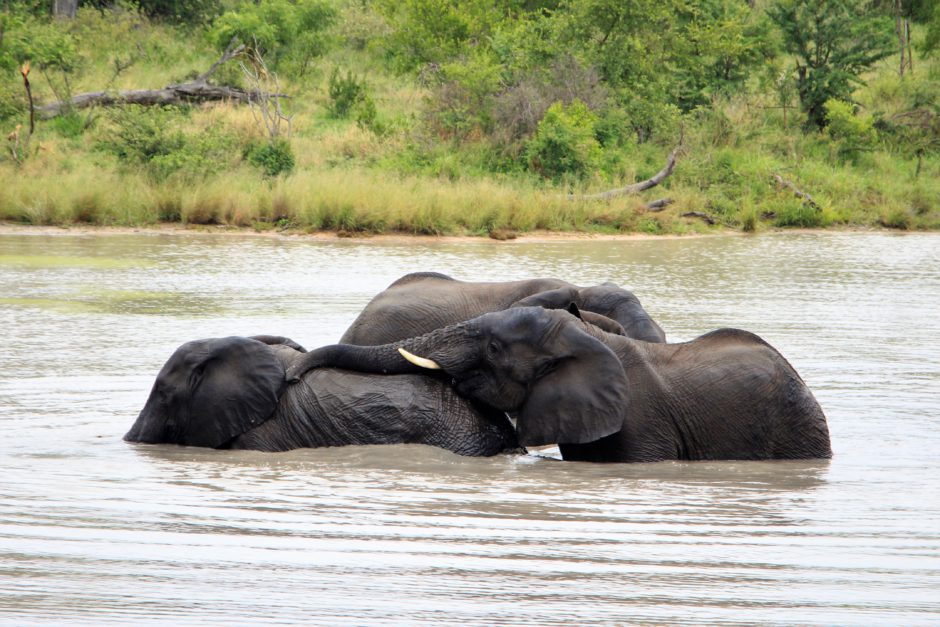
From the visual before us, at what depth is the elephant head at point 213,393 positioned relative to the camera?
6672mm

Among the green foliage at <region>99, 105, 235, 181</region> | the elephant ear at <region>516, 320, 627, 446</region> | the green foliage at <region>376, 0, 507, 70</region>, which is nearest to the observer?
the elephant ear at <region>516, 320, 627, 446</region>

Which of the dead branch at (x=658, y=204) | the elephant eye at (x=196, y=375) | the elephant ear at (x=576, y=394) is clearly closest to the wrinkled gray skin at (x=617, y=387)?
the elephant ear at (x=576, y=394)

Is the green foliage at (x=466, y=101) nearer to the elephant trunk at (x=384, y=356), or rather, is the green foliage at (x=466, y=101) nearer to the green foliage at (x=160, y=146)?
the green foliage at (x=160, y=146)

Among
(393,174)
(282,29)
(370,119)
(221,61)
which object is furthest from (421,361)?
(282,29)

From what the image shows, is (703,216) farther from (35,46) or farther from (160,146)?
(35,46)

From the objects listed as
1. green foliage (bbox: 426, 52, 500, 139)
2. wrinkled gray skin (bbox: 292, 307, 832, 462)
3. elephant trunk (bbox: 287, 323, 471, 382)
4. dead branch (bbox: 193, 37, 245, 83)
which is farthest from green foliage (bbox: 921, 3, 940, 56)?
elephant trunk (bbox: 287, 323, 471, 382)

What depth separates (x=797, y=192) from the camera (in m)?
23.3

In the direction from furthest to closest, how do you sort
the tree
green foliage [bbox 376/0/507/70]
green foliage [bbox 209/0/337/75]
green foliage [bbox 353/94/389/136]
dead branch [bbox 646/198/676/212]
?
Answer: green foliage [bbox 209/0/337/75] < green foliage [bbox 376/0/507/70] < the tree < green foliage [bbox 353/94/389/136] < dead branch [bbox 646/198/676/212]

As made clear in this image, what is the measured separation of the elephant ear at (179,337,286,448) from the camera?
21.9 feet

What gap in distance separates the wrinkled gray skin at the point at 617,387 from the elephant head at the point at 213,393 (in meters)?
0.31

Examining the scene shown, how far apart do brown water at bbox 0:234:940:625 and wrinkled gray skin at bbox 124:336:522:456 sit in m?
0.12

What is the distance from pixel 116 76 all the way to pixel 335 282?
49.5 feet

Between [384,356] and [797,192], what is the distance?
58.2 ft

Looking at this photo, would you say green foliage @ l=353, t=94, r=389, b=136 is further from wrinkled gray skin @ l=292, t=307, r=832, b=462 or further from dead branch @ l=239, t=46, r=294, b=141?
wrinkled gray skin @ l=292, t=307, r=832, b=462
